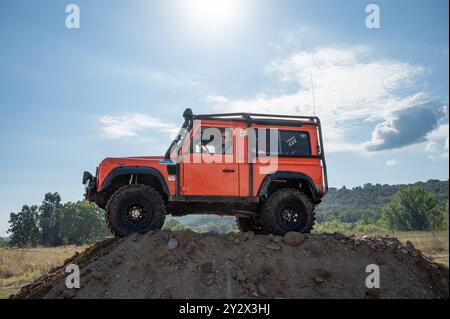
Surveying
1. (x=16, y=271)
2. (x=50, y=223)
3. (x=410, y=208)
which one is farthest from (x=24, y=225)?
(x=410, y=208)

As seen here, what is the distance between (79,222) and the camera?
176 feet

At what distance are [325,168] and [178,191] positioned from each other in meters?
3.34

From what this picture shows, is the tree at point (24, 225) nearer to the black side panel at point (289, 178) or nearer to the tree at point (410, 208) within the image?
the black side panel at point (289, 178)

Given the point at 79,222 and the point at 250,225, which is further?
the point at 79,222

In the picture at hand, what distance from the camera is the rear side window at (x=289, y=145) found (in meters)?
7.84

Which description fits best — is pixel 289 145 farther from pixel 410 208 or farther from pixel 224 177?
pixel 410 208

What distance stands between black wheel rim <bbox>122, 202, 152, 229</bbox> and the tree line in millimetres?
45798

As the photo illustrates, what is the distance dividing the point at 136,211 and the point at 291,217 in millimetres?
3312

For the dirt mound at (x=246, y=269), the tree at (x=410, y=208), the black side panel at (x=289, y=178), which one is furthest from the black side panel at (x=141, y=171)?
the tree at (x=410, y=208)

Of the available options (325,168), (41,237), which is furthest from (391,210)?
(325,168)

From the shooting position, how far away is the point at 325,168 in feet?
26.6
